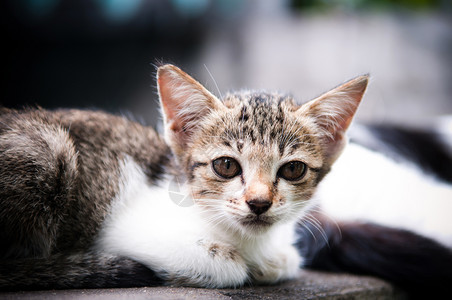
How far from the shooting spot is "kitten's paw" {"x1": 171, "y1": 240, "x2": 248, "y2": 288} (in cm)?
167

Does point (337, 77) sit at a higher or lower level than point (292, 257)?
higher

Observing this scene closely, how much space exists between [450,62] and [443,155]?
291cm

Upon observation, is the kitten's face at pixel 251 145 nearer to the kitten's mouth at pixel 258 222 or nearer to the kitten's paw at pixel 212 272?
the kitten's mouth at pixel 258 222

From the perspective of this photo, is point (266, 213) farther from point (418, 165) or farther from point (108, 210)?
point (418, 165)

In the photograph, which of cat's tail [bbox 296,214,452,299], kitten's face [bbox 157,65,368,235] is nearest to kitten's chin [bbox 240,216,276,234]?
kitten's face [bbox 157,65,368,235]

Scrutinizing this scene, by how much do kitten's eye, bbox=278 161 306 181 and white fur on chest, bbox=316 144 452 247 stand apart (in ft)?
2.04

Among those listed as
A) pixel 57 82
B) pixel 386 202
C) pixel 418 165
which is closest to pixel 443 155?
pixel 418 165

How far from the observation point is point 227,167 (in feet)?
5.63

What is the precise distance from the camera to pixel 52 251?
5.64 feet

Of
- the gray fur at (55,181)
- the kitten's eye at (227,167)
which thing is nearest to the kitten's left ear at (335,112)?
the kitten's eye at (227,167)

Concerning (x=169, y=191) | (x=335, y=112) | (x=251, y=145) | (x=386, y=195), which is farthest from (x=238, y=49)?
(x=251, y=145)

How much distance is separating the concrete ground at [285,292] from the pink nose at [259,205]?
1.09 ft

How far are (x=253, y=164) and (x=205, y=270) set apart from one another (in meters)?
0.47

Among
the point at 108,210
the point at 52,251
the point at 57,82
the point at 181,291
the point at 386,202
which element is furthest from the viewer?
the point at 57,82
